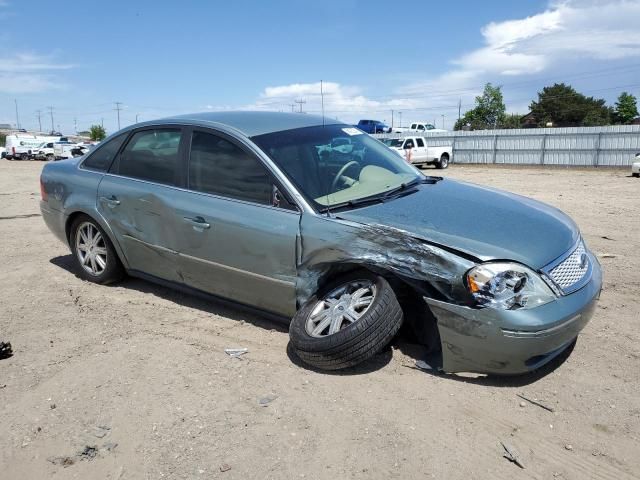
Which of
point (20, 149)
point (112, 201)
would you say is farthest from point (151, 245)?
point (20, 149)

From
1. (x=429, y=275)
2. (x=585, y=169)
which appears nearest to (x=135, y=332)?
(x=429, y=275)

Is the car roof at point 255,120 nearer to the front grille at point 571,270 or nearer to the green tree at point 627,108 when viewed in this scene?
the front grille at point 571,270

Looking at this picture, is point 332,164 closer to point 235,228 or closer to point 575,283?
point 235,228

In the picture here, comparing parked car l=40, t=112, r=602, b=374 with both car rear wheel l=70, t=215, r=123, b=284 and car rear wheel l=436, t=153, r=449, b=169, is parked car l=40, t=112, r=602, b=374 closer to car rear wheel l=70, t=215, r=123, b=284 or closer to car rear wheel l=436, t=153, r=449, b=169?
car rear wheel l=70, t=215, r=123, b=284

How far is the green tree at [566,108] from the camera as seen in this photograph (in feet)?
247

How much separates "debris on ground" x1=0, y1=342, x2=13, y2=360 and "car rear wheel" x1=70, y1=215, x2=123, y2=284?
132cm

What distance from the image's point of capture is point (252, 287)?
3.88 meters

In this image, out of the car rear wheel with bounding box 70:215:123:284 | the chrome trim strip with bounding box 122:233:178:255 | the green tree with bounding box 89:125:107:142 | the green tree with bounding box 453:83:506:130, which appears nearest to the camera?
the chrome trim strip with bounding box 122:233:178:255

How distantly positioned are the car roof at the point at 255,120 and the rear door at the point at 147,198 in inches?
8.7

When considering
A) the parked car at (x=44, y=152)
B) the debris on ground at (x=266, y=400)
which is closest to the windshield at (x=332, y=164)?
the debris on ground at (x=266, y=400)

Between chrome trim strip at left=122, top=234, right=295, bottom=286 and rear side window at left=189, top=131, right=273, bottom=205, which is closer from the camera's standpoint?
chrome trim strip at left=122, top=234, right=295, bottom=286

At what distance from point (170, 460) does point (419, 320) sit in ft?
5.75

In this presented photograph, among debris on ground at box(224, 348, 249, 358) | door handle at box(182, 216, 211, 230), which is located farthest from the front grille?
door handle at box(182, 216, 211, 230)

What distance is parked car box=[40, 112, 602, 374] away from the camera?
307 cm
